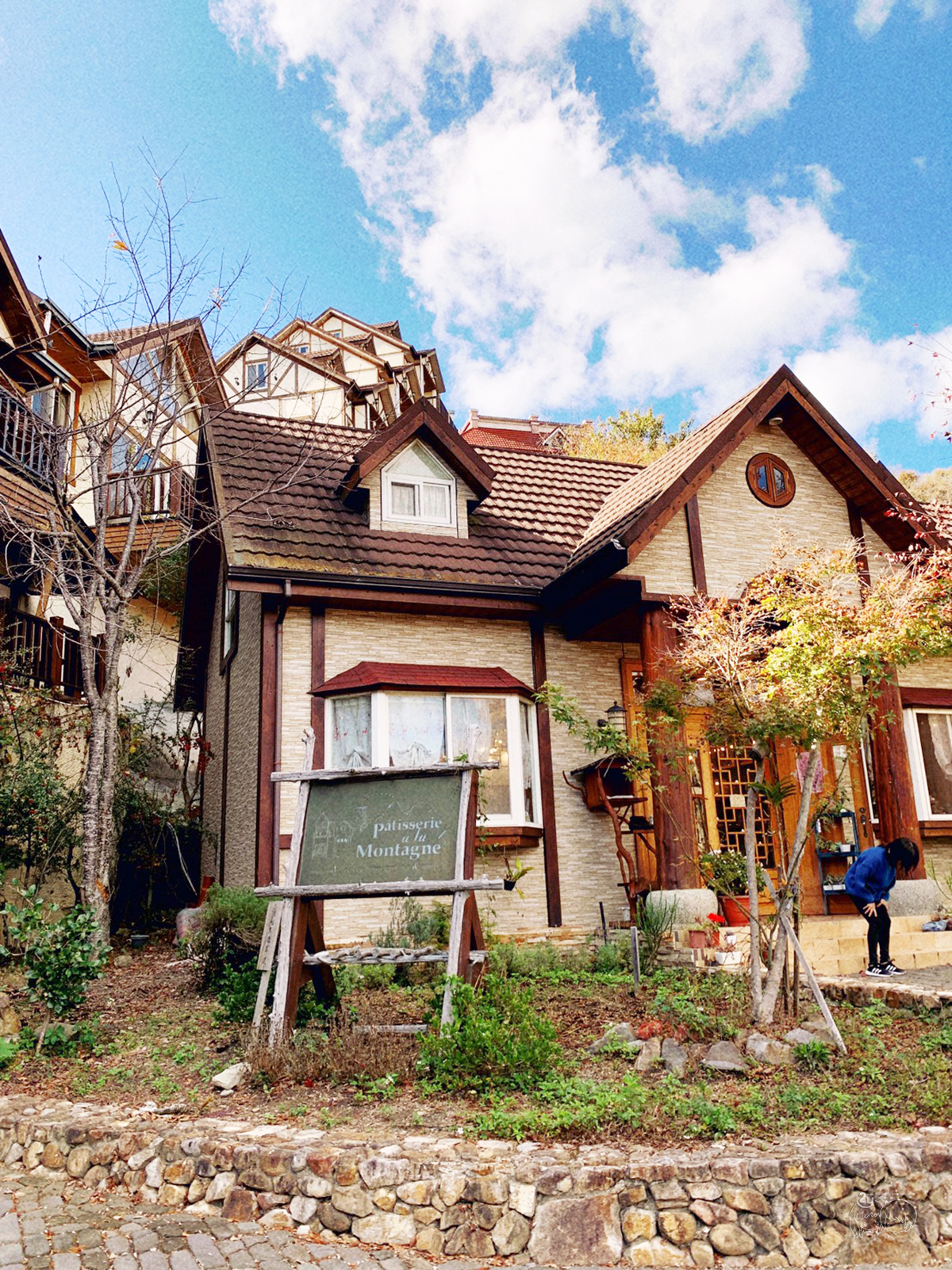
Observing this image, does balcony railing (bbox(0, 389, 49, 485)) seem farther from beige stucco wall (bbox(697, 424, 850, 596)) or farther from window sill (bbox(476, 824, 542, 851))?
beige stucco wall (bbox(697, 424, 850, 596))

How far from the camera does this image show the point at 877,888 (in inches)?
393

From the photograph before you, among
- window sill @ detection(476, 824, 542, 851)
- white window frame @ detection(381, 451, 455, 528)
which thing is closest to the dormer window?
white window frame @ detection(381, 451, 455, 528)

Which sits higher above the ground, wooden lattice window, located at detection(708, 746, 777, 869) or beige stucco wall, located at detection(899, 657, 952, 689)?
beige stucco wall, located at detection(899, 657, 952, 689)

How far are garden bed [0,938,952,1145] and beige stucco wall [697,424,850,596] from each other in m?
5.77

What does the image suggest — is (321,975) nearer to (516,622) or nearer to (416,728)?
(416,728)

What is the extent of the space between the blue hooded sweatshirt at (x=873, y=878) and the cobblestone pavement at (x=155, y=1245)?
5.50 metres

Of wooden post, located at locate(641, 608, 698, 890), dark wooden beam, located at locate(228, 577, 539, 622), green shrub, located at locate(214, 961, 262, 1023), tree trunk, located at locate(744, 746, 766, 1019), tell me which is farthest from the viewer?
dark wooden beam, located at locate(228, 577, 539, 622)

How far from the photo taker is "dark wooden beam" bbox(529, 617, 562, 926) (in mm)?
12344

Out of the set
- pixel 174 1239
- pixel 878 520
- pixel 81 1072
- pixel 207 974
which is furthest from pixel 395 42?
pixel 174 1239

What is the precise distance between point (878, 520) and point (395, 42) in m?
9.50

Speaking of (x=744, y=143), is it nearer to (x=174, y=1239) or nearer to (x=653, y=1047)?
(x=653, y=1047)

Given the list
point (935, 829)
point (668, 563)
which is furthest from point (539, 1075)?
point (935, 829)

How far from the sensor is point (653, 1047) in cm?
674

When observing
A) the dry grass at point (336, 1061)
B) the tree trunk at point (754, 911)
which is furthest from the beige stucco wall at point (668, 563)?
the dry grass at point (336, 1061)
